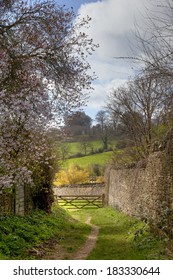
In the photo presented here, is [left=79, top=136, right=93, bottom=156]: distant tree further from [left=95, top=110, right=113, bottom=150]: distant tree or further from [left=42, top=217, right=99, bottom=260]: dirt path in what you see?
[left=42, top=217, right=99, bottom=260]: dirt path

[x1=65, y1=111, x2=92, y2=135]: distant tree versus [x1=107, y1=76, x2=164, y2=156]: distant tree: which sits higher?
[x1=107, y1=76, x2=164, y2=156]: distant tree

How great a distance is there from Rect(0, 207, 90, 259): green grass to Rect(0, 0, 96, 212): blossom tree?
1229 millimetres

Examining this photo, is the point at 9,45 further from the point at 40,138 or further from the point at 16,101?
the point at 40,138

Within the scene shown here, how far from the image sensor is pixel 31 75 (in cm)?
1112

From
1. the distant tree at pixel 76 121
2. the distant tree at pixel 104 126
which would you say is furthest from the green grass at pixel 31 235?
the distant tree at pixel 104 126

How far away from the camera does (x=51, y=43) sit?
447 inches

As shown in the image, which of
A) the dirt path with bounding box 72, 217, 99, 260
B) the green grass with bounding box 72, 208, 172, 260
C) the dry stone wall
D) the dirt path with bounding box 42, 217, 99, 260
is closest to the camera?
the green grass with bounding box 72, 208, 172, 260

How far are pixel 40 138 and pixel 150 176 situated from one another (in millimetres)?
3853

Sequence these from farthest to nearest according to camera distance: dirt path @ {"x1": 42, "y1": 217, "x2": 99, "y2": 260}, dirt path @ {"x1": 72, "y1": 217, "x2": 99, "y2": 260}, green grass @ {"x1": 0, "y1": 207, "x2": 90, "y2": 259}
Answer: dirt path @ {"x1": 72, "y1": 217, "x2": 99, "y2": 260}, dirt path @ {"x1": 42, "y1": 217, "x2": 99, "y2": 260}, green grass @ {"x1": 0, "y1": 207, "x2": 90, "y2": 259}

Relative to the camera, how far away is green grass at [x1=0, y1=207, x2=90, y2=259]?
865 cm

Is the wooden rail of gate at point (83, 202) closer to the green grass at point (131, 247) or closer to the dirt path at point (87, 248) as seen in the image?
the dirt path at point (87, 248)

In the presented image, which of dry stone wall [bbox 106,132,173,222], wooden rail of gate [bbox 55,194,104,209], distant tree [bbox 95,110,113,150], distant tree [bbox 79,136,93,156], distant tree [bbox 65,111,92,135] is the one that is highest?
distant tree [bbox 95,110,113,150]

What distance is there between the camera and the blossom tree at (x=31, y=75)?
10.2 meters

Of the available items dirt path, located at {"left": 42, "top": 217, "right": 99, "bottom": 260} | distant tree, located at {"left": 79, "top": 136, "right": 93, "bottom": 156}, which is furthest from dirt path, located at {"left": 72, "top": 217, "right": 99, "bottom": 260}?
distant tree, located at {"left": 79, "top": 136, "right": 93, "bottom": 156}
